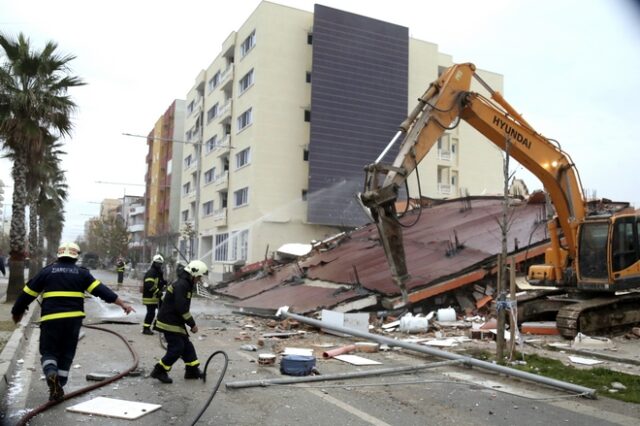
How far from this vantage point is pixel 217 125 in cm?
4700

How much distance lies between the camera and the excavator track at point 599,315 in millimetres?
11766

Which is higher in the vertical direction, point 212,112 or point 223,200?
point 212,112

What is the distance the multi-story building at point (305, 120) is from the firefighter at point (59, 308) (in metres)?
28.9

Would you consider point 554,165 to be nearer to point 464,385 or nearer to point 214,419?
point 464,385

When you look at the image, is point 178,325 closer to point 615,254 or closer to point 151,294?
point 151,294

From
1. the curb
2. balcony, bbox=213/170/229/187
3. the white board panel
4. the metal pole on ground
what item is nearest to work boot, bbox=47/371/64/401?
the white board panel

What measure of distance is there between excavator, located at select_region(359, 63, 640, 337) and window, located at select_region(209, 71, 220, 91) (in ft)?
126

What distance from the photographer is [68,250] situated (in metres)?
6.43

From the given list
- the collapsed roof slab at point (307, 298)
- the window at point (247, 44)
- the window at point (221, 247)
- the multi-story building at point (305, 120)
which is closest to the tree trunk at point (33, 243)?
the multi-story building at point (305, 120)

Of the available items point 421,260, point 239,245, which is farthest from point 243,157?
point 421,260

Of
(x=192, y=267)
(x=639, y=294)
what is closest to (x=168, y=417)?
(x=192, y=267)

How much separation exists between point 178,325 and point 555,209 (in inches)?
382

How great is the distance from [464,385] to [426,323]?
217 inches

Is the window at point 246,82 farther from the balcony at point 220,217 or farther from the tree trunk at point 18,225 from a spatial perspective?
the tree trunk at point 18,225
